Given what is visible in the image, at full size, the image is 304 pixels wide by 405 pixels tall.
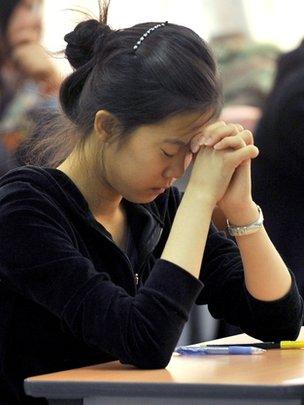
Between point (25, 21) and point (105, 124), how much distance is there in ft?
8.30

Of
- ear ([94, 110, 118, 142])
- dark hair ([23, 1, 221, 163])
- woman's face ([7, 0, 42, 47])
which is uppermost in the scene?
woman's face ([7, 0, 42, 47])

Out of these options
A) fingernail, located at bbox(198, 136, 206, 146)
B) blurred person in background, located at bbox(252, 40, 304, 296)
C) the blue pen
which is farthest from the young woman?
blurred person in background, located at bbox(252, 40, 304, 296)

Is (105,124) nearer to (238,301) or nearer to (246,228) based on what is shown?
(246,228)

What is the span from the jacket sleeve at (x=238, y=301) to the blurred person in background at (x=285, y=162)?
2.69 feet

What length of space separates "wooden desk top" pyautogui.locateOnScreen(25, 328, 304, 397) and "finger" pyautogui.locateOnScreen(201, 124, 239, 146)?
1.17 ft

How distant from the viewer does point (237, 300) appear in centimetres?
207

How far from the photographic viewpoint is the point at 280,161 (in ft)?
10.5

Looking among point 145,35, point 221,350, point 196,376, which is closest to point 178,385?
point 196,376

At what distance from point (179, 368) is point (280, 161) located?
5.33 ft

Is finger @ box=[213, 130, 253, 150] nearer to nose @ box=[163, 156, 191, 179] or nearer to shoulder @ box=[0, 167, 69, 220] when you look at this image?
nose @ box=[163, 156, 191, 179]

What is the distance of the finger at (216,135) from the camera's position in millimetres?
1839

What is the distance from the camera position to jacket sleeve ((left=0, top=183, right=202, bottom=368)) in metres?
1.69

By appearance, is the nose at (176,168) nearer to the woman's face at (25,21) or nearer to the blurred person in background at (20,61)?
the blurred person in background at (20,61)

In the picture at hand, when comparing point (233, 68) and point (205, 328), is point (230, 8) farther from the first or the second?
point (205, 328)
